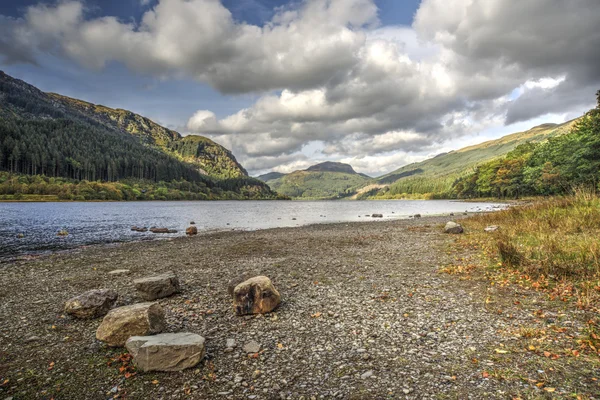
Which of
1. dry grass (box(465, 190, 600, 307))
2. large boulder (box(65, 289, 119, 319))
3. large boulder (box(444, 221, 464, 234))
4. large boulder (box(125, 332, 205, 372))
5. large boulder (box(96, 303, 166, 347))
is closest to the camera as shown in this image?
large boulder (box(125, 332, 205, 372))

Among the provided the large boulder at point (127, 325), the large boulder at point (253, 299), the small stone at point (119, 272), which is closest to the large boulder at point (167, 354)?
the large boulder at point (127, 325)

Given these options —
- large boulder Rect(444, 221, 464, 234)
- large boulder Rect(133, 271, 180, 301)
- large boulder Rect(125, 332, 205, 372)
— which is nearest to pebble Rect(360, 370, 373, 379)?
large boulder Rect(125, 332, 205, 372)

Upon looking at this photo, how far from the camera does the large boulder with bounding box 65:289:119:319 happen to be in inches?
398

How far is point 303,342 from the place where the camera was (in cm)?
801

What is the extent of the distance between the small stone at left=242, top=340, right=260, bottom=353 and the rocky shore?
0.05 m

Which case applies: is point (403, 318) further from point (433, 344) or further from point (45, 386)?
point (45, 386)

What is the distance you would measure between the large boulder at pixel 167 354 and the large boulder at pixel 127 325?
1.20 meters

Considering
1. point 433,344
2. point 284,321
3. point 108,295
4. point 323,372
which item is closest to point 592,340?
point 433,344

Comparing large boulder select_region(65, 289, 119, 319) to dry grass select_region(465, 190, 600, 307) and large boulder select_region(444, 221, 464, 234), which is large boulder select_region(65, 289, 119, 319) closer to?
dry grass select_region(465, 190, 600, 307)

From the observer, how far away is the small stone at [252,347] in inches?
300

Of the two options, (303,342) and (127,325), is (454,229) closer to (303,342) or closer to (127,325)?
(303,342)

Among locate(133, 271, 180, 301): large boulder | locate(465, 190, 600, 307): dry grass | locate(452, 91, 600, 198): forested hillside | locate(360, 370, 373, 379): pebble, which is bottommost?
locate(360, 370, 373, 379): pebble

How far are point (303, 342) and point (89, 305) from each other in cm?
783

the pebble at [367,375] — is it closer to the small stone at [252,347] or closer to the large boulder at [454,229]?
the small stone at [252,347]
